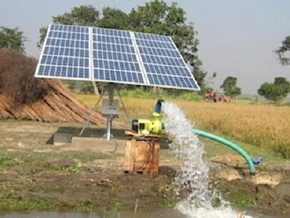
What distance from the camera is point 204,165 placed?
29.1ft

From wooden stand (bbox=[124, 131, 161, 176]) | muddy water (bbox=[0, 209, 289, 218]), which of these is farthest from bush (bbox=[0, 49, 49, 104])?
muddy water (bbox=[0, 209, 289, 218])

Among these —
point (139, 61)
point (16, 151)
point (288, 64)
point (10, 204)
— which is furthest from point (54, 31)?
point (288, 64)

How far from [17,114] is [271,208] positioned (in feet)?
39.6

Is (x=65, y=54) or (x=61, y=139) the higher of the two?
(x=65, y=54)

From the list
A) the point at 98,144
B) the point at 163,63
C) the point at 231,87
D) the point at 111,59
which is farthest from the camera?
the point at 231,87

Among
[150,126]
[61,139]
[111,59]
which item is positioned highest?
[111,59]

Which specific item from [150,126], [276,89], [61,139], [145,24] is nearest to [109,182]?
[150,126]

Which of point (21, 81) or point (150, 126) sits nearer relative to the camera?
point (150, 126)

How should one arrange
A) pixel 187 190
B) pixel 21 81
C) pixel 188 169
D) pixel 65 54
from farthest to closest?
pixel 21 81 < pixel 65 54 < pixel 188 169 < pixel 187 190

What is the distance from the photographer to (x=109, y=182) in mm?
7504

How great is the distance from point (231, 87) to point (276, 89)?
49.3ft

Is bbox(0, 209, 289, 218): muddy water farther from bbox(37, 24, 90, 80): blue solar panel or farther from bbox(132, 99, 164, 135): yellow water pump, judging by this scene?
bbox(37, 24, 90, 80): blue solar panel

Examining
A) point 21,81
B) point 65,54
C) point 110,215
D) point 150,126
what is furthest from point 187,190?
point 21,81

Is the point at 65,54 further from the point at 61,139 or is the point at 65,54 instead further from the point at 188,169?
the point at 188,169
